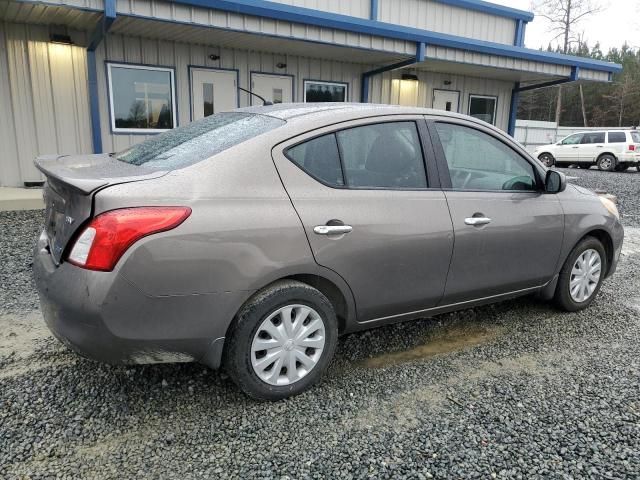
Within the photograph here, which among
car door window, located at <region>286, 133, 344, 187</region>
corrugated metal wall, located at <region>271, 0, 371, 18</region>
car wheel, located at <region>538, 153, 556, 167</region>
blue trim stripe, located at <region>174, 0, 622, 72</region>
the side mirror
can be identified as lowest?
car wheel, located at <region>538, 153, 556, 167</region>

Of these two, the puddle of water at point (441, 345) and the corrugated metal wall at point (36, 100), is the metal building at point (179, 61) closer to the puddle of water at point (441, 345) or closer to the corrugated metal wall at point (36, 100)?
the corrugated metal wall at point (36, 100)

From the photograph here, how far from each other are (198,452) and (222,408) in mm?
376

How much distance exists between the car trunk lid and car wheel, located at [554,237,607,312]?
10.7 feet

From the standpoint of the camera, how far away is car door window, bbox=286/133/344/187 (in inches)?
107

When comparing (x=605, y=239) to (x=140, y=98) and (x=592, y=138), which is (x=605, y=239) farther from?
(x=592, y=138)

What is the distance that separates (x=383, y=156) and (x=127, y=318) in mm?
1767

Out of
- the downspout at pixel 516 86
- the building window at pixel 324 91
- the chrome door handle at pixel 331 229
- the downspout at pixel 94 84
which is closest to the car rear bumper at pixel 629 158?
the downspout at pixel 516 86

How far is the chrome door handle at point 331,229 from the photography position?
2652 millimetres

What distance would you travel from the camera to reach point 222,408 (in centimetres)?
266

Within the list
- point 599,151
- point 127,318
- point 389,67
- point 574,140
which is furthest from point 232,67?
point 574,140

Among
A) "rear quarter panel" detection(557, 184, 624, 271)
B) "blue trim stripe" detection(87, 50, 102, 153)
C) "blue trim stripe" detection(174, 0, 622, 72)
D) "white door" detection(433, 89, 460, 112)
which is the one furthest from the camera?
"white door" detection(433, 89, 460, 112)

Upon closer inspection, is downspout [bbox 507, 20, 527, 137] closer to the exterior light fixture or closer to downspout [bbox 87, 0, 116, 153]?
downspout [bbox 87, 0, 116, 153]

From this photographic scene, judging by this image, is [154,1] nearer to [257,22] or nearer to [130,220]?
[257,22]

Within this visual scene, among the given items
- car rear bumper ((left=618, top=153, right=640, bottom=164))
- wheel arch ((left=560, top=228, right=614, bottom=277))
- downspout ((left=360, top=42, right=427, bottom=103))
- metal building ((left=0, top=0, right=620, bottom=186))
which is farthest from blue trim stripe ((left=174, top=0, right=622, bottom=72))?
car rear bumper ((left=618, top=153, right=640, bottom=164))
